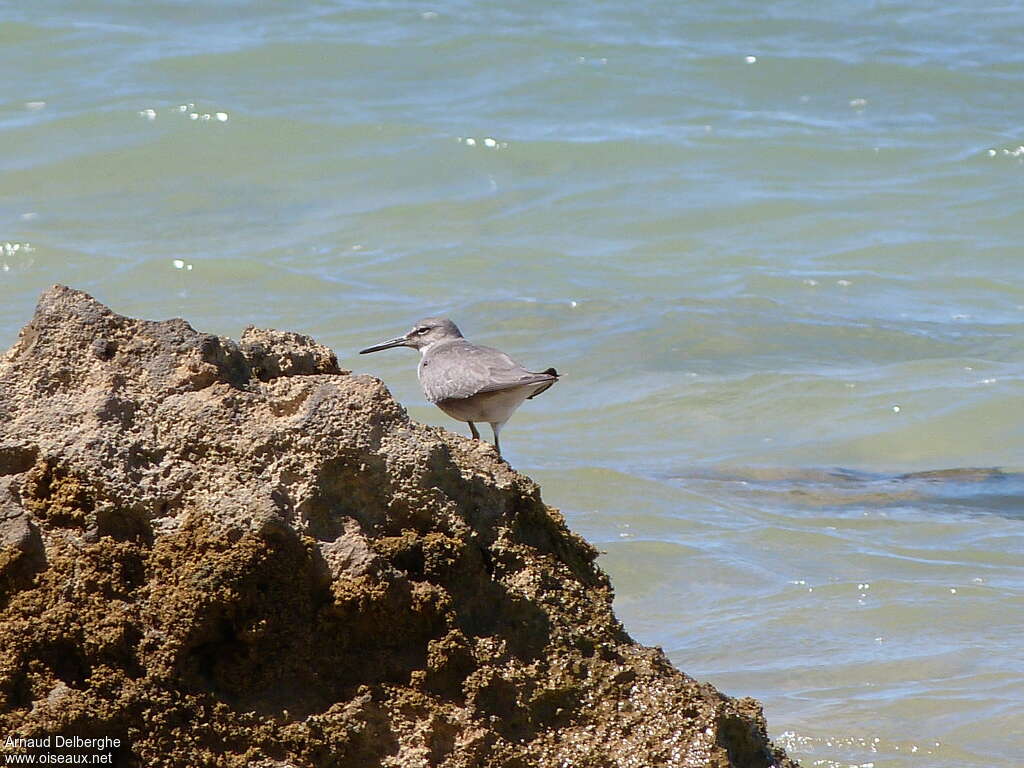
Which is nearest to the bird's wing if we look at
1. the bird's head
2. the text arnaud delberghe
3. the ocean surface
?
the bird's head

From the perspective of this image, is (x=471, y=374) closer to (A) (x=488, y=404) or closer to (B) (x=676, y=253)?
(A) (x=488, y=404)

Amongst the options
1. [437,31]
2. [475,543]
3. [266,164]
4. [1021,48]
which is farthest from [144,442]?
[1021,48]

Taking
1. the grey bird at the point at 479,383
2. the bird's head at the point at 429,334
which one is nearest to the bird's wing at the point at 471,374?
the grey bird at the point at 479,383

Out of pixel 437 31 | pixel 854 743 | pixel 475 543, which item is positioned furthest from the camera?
pixel 437 31

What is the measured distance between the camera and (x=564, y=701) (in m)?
3.16

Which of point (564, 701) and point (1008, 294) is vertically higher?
point (564, 701)

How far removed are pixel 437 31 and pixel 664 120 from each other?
11.4ft

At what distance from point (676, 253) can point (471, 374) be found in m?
7.23

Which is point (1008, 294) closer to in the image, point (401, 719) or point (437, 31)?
point (437, 31)

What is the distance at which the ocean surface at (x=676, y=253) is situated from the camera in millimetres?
6316

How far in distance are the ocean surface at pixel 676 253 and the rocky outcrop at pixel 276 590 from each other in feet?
5.59

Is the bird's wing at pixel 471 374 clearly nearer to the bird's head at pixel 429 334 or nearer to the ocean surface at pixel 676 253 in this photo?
the bird's head at pixel 429 334

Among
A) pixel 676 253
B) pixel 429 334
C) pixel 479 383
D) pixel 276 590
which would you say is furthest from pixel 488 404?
pixel 676 253

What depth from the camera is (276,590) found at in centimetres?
299
